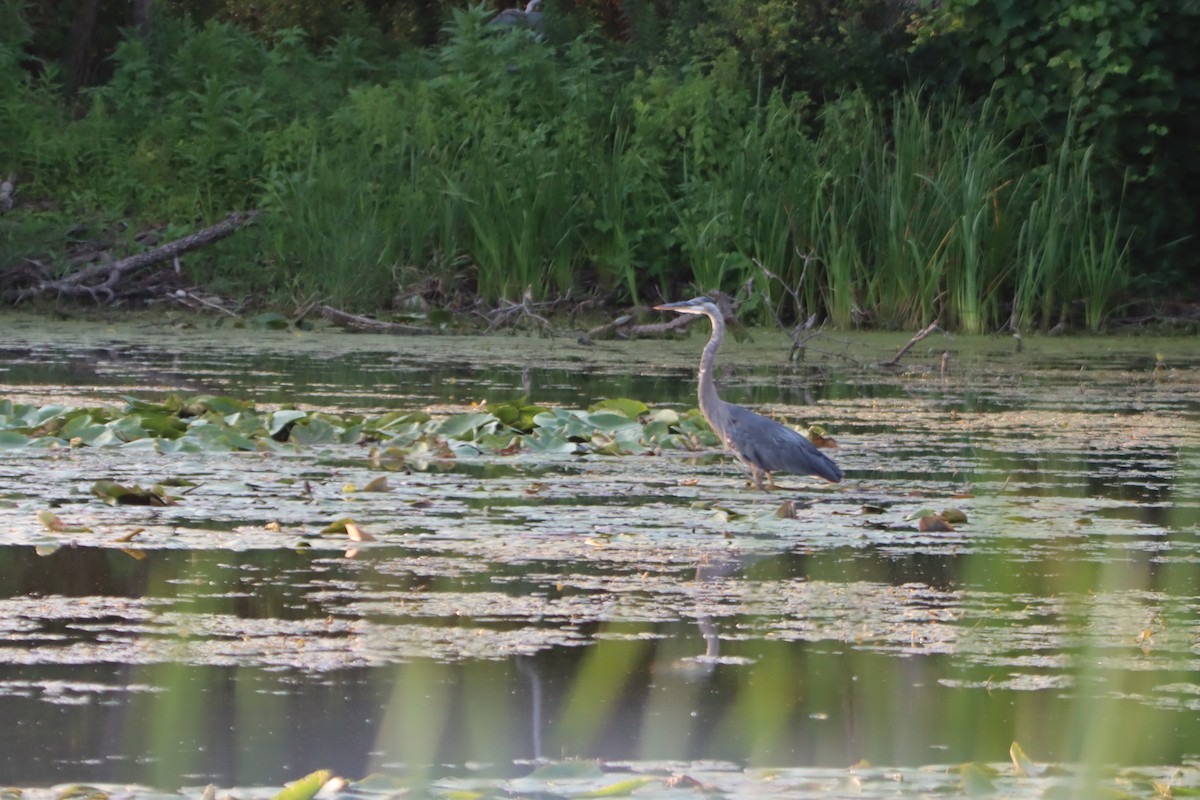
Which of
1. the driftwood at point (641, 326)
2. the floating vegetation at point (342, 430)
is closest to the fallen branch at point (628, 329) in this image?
the driftwood at point (641, 326)

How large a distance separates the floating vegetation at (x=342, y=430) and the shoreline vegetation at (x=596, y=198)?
4.55 meters

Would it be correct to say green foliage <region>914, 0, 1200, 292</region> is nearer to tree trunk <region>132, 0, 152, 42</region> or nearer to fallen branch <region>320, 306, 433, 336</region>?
fallen branch <region>320, 306, 433, 336</region>

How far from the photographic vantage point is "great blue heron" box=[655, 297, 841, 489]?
18.2 ft

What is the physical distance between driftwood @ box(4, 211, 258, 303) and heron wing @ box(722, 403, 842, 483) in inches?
→ 299

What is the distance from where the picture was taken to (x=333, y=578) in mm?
4172

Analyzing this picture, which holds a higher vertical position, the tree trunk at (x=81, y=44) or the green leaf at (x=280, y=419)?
the tree trunk at (x=81, y=44)

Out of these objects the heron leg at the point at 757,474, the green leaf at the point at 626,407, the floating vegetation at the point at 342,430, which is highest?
the green leaf at the point at 626,407

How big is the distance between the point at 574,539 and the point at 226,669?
1.45 metres

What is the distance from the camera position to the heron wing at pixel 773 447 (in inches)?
218

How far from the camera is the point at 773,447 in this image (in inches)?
222

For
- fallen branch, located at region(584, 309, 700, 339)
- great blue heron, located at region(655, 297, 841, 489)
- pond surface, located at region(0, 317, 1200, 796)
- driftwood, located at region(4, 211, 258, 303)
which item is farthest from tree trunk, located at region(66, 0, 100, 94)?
great blue heron, located at region(655, 297, 841, 489)

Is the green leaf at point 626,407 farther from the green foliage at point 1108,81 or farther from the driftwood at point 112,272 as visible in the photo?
the green foliage at point 1108,81

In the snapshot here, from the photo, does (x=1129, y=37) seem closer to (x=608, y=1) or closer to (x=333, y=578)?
(x=608, y=1)

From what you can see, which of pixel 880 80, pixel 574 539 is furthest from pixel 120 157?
pixel 574 539
